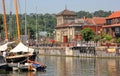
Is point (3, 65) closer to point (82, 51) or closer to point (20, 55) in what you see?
point (20, 55)

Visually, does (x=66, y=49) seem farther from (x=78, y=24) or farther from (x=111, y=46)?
(x=78, y=24)

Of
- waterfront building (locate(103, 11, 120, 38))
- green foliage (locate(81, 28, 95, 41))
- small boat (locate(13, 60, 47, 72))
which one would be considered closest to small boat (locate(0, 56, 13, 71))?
small boat (locate(13, 60, 47, 72))

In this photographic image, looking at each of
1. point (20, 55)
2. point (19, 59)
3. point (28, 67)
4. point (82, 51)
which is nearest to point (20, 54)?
point (19, 59)

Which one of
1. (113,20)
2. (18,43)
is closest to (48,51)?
(113,20)

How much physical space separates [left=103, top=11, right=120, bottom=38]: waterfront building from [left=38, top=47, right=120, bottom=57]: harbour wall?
63.5 feet

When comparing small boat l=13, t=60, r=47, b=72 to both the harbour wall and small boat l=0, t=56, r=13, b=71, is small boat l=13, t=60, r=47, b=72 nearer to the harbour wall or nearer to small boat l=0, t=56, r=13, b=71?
small boat l=0, t=56, r=13, b=71

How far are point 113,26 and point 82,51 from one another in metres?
22.9

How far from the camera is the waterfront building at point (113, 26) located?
529ft

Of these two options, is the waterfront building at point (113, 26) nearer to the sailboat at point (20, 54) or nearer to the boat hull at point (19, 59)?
the sailboat at point (20, 54)

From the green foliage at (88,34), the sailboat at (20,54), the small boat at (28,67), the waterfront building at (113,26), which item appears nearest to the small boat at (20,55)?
the sailboat at (20,54)

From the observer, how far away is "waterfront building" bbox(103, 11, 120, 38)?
529 ft

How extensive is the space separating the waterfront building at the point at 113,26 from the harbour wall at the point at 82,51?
1934 cm

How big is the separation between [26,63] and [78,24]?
9967 centimetres

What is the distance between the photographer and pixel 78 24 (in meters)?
183
